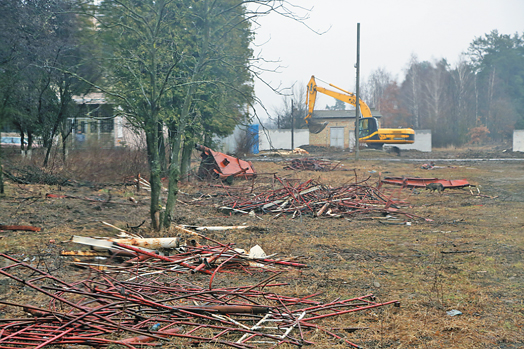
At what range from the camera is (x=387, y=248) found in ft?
21.6

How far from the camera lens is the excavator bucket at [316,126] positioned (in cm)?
4859

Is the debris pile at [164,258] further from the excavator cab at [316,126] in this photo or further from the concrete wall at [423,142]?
the excavator cab at [316,126]

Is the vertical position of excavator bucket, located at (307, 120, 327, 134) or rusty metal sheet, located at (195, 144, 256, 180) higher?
excavator bucket, located at (307, 120, 327, 134)

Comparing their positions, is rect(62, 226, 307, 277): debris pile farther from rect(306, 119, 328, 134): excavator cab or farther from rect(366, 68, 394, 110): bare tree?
rect(366, 68, 394, 110): bare tree

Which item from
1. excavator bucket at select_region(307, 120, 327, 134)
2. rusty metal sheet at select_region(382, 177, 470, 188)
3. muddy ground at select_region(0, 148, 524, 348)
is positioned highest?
excavator bucket at select_region(307, 120, 327, 134)

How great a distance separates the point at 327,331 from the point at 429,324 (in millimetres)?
893

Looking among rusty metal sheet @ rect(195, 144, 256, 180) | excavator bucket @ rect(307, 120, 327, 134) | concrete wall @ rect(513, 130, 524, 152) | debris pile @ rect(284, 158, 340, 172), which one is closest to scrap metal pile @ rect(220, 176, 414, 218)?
rusty metal sheet @ rect(195, 144, 256, 180)

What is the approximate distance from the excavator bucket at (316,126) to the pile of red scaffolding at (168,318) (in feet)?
148

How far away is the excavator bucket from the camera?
159ft

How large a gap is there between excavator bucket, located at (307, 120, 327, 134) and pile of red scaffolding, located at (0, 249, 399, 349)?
45.0 metres

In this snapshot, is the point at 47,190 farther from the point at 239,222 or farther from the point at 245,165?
the point at 245,165

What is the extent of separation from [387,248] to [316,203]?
3.38m

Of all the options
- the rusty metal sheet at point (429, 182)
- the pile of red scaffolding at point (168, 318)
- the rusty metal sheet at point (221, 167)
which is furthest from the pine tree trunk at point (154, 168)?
the rusty metal sheet at point (429, 182)

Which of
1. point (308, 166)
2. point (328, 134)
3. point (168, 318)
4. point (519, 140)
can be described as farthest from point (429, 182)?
point (328, 134)
